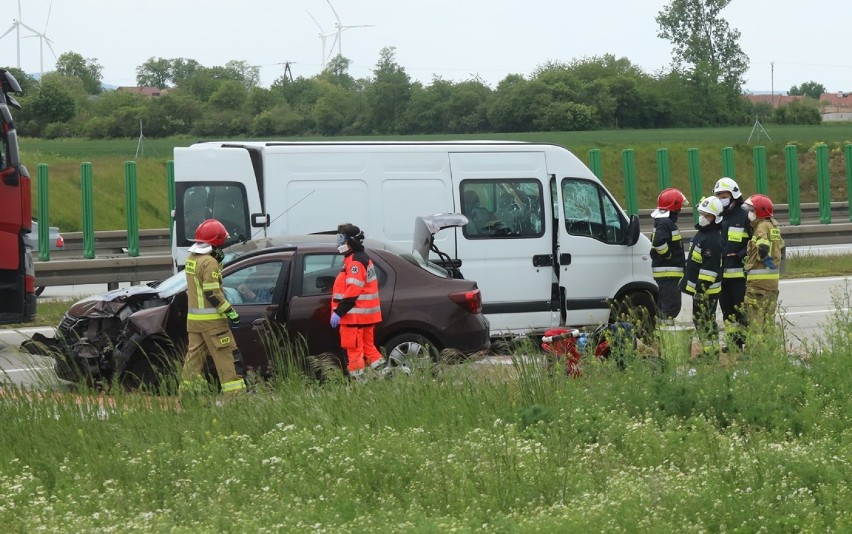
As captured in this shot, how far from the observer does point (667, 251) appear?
12797mm

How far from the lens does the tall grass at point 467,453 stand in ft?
19.3

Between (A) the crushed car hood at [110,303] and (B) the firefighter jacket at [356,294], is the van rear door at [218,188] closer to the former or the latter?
(A) the crushed car hood at [110,303]

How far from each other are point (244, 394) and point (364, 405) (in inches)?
41.2

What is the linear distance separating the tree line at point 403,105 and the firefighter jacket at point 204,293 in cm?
5062

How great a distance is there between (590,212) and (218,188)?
406cm

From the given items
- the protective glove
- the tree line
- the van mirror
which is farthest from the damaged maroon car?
the tree line

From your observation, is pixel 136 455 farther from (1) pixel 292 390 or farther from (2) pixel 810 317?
(2) pixel 810 317

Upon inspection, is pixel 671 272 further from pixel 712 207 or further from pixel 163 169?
pixel 163 169

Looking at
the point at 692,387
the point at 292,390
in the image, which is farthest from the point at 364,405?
the point at 692,387

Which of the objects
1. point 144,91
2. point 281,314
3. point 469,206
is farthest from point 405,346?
point 144,91

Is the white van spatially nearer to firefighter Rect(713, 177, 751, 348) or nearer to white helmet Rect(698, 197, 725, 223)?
firefighter Rect(713, 177, 751, 348)

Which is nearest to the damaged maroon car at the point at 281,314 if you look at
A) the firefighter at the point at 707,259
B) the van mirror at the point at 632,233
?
the firefighter at the point at 707,259

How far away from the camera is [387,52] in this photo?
72.4 meters

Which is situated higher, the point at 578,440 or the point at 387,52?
the point at 387,52
